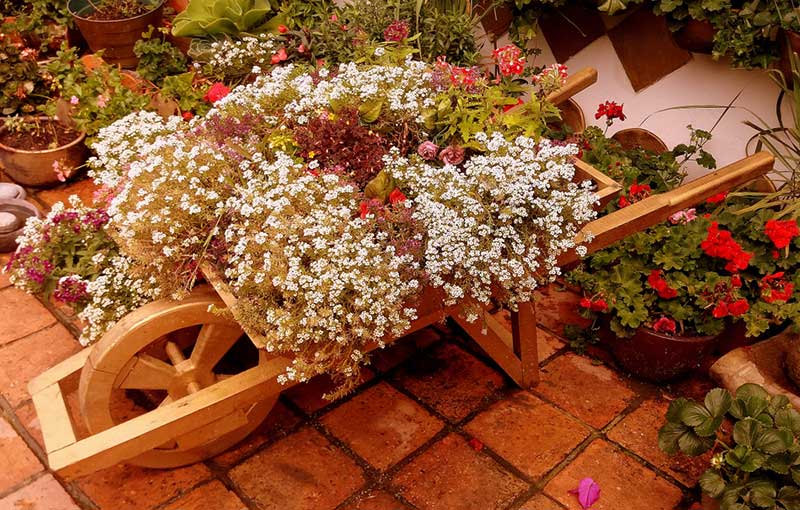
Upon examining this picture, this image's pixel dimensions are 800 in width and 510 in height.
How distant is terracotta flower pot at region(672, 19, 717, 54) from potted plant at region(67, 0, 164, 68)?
287cm

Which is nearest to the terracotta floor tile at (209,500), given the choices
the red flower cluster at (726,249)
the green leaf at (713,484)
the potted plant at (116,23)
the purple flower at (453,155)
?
the purple flower at (453,155)

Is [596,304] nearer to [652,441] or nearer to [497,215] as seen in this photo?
[652,441]

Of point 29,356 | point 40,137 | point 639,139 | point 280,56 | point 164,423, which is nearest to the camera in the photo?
point 164,423

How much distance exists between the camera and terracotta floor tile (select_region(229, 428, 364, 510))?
2395mm

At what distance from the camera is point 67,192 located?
3.95 metres

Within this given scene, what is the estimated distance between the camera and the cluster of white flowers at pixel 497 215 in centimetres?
197

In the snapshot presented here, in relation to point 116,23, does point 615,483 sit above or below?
below

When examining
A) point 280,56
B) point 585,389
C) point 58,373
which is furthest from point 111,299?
point 585,389

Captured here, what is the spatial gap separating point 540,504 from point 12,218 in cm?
269

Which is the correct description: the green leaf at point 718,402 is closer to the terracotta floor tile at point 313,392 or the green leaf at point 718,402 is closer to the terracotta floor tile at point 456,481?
the terracotta floor tile at point 456,481

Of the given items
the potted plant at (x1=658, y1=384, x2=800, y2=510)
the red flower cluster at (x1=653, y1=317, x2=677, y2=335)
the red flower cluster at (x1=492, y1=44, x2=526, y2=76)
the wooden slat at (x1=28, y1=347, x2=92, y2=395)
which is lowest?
the red flower cluster at (x1=653, y1=317, x2=677, y2=335)

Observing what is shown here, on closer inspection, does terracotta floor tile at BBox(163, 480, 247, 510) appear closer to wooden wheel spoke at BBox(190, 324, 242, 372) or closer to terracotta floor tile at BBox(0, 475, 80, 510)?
terracotta floor tile at BBox(0, 475, 80, 510)

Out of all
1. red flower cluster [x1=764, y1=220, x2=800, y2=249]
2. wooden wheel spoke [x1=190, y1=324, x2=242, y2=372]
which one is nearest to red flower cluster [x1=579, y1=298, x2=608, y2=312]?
red flower cluster [x1=764, y1=220, x2=800, y2=249]

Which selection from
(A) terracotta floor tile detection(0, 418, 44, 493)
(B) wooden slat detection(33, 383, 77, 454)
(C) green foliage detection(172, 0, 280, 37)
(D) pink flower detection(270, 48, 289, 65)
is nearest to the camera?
(B) wooden slat detection(33, 383, 77, 454)
